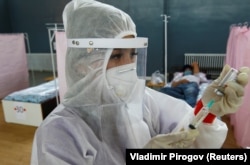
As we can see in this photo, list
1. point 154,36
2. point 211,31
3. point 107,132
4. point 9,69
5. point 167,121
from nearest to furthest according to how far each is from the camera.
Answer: point 107,132 → point 167,121 → point 9,69 → point 211,31 → point 154,36

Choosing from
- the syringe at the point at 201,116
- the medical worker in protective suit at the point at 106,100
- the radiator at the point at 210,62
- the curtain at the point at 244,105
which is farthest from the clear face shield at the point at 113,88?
the radiator at the point at 210,62

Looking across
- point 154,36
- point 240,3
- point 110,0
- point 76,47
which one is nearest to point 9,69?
point 110,0

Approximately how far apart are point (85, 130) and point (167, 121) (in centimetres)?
38

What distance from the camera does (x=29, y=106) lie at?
2754 mm

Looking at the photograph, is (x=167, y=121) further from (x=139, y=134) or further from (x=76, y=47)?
(x=76, y=47)

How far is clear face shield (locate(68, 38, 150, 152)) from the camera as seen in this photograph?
791mm

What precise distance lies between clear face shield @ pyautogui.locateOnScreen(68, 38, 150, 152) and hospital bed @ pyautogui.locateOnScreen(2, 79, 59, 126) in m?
2.06

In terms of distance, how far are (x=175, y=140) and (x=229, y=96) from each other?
0.72ft

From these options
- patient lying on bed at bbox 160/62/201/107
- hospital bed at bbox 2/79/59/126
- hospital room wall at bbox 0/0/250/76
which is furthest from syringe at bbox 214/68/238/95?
hospital room wall at bbox 0/0/250/76

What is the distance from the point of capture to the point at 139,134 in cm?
88

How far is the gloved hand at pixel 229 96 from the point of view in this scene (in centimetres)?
71

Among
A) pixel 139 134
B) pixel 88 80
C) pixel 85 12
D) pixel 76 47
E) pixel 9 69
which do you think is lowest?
pixel 9 69
